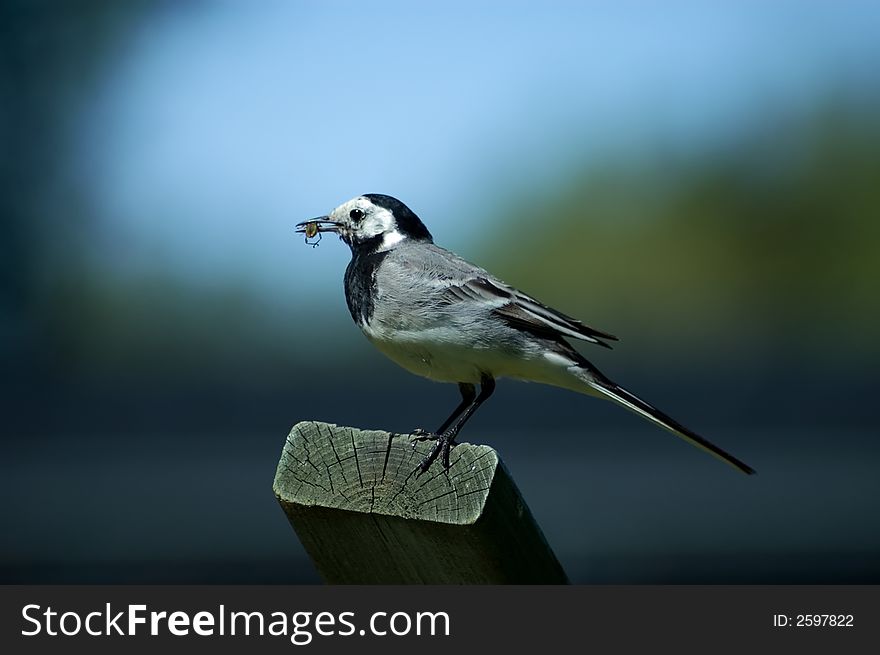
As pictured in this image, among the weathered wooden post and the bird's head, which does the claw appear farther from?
the bird's head

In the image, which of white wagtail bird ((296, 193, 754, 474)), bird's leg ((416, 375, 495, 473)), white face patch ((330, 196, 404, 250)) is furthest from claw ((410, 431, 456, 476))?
white face patch ((330, 196, 404, 250))

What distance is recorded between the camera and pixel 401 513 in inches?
135

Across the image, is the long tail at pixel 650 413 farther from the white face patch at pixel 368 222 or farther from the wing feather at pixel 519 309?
the white face patch at pixel 368 222

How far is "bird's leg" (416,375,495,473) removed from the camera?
350cm

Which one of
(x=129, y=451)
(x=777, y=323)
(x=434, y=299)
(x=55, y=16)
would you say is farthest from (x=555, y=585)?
(x=55, y=16)

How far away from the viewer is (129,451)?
354 inches

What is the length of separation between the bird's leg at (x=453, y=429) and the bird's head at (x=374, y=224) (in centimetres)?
81

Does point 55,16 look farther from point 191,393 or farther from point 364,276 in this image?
point 364,276

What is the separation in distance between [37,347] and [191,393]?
1.61 metres

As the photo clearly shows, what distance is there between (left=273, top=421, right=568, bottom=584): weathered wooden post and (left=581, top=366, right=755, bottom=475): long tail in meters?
1.04

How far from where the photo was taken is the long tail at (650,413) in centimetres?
443

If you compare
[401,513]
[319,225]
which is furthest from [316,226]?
[401,513]

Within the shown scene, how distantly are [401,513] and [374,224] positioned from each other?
99.7 inches

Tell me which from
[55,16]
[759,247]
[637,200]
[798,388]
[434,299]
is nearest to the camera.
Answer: [434,299]
